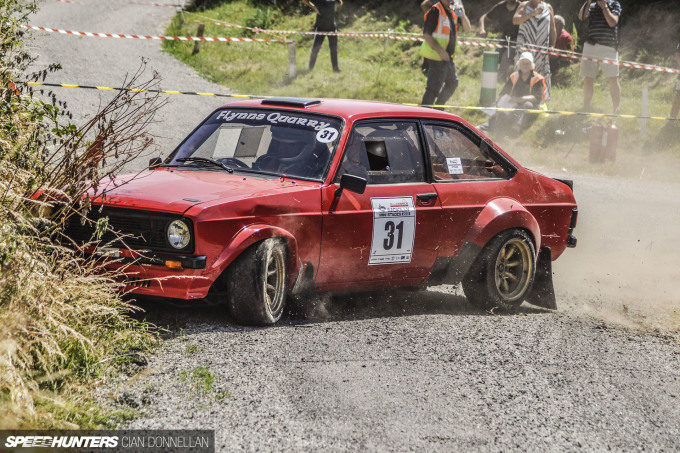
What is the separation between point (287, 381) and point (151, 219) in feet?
4.72

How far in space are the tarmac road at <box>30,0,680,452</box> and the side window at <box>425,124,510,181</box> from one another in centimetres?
110

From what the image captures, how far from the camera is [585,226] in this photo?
1174cm

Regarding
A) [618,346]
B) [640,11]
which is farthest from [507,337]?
[640,11]

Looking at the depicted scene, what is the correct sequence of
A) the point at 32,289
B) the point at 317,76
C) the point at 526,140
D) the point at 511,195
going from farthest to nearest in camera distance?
1. the point at 317,76
2. the point at 526,140
3. the point at 511,195
4. the point at 32,289

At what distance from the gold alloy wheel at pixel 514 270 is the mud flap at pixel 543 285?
0.21 meters

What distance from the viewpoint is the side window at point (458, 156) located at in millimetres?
7398

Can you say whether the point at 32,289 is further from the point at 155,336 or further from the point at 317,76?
the point at 317,76

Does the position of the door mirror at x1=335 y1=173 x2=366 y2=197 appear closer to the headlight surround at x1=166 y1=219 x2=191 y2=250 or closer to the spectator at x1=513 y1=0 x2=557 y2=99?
the headlight surround at x1=166 y1=219 x2=191 y2=250

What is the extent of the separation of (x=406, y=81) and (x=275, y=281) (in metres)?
14.7

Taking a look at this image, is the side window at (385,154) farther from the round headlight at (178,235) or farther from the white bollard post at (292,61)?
the white bollard post at (292,61)

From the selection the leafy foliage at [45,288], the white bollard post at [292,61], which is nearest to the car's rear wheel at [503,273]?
the leafy foliage at [45,288]

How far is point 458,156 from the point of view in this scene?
7.56 meters

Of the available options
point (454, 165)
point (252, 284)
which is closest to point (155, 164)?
point (252, 284)

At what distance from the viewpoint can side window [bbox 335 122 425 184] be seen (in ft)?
22.7
